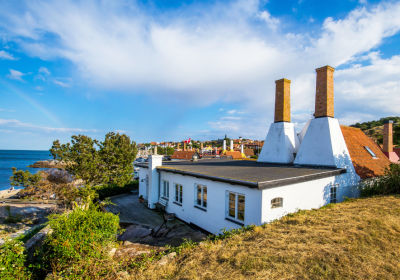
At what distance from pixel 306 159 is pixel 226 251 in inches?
403

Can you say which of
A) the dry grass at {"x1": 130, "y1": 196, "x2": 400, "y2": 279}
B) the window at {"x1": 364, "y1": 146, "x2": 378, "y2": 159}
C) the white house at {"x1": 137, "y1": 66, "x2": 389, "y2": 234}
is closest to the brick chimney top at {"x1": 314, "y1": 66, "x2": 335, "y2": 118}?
the white house at {"x1": 137, "y1": 66, "x2": 389, "y2": 234}

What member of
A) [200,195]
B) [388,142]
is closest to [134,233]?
[200,195]

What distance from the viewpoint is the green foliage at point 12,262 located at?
4.32 meters

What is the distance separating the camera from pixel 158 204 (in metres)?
12.1

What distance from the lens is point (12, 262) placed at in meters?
4.59

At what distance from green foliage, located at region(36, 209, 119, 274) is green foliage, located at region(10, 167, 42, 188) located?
697 cm

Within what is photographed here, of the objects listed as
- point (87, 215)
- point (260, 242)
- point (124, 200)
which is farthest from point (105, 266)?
point (124, 200)

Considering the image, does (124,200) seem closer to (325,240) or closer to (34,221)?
(34,221)

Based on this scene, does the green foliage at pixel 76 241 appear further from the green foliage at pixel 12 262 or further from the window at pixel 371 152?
the window at pixel 371 152

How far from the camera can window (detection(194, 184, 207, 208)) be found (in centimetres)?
912

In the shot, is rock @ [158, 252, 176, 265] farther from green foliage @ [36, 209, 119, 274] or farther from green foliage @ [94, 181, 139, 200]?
green foliage @ [94, 181, 139, 200]

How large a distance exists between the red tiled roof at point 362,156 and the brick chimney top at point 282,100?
4.20 metres

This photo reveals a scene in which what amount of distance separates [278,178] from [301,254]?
138 inches

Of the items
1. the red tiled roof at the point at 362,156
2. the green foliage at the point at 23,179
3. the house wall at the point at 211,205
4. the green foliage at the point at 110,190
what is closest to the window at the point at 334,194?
the red tiled roof at the point at 362,156
